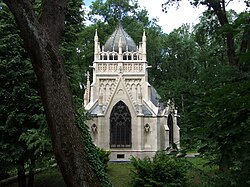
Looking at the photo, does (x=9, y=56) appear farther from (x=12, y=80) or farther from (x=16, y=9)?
(x=16, y=9)

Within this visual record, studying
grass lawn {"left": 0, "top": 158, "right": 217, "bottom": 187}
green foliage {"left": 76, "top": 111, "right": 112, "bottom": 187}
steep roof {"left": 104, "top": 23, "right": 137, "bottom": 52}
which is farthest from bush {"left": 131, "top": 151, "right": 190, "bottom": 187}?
steep roof {"left": 104, "top": 23, "right": 137, "bottom": 52}

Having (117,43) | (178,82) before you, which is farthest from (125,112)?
(178,82)

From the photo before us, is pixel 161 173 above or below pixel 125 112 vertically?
below

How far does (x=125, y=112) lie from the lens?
25.0 meters

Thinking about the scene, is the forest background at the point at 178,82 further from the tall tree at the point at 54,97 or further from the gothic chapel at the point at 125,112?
the gothic chapel at the point at 125,112

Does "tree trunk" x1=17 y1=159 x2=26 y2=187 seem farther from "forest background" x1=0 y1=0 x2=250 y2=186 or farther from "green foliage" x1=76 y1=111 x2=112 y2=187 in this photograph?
"green foliage" x1=76 y1=111 x2=112 y2=187

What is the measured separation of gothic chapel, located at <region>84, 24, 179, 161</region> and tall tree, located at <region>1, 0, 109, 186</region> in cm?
1920

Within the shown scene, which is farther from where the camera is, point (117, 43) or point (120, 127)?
point (117, 43)

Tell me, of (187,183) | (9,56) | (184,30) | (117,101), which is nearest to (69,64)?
(9,56)

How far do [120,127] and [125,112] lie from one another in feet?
3.71

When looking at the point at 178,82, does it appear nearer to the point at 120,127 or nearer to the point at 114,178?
the point at 114,178

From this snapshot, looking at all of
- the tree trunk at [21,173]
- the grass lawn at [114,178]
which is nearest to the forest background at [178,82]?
the tree trunk at [21,173]

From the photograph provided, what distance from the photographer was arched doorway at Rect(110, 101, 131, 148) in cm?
2488

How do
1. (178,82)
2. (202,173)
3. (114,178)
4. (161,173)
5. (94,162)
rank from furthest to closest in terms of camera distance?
(114,178)
(161,173)
(178,82)
(202,173)
(94,162)
